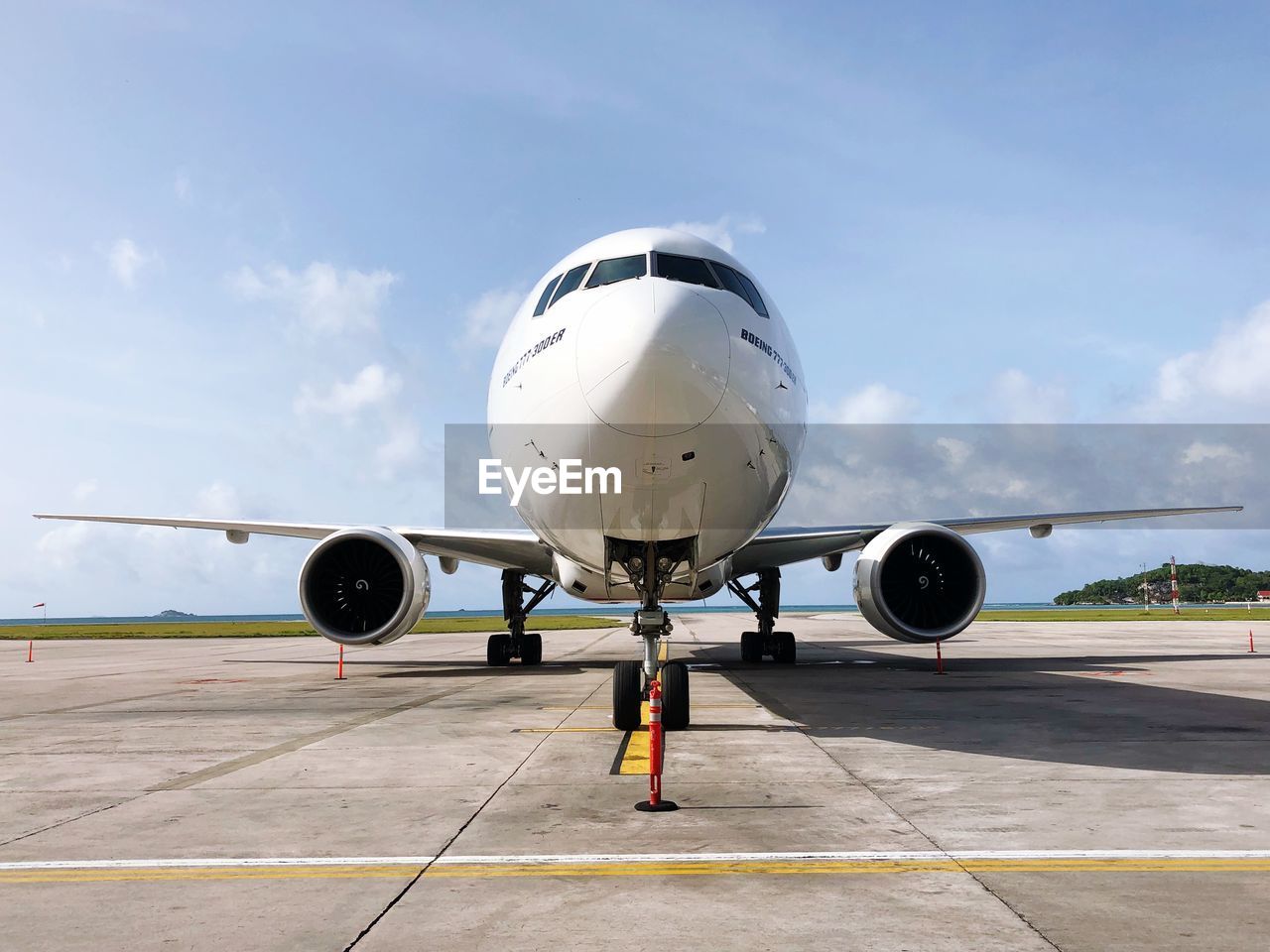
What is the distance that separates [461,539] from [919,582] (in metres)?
6.53

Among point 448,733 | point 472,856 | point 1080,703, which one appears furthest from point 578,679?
point 472,856

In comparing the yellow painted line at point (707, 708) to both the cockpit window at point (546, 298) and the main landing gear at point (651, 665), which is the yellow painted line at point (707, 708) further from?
the cockpit window at point (546, 298)

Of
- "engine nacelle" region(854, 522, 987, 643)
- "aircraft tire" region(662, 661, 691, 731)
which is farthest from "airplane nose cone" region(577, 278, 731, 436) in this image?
"engine nacelle" region(854, 522, 987, 643)

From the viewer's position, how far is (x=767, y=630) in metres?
16.5

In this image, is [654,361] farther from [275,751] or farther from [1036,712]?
[1036,712]

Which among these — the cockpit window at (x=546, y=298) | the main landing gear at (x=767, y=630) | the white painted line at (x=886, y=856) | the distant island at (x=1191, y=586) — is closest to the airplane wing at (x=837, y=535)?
the main landing gear at (x=767, y=630)

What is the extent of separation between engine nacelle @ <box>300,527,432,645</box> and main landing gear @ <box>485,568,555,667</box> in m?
3.41

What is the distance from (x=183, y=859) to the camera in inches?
161

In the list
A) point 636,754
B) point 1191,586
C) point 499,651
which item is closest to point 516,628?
point 499,651

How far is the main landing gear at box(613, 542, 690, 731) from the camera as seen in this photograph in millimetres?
8000

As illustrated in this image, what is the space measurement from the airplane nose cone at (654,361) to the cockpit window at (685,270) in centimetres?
45

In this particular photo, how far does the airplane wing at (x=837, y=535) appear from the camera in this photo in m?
13.8

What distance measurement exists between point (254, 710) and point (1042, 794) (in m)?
8.55

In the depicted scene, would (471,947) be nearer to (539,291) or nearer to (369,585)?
(539,291)
